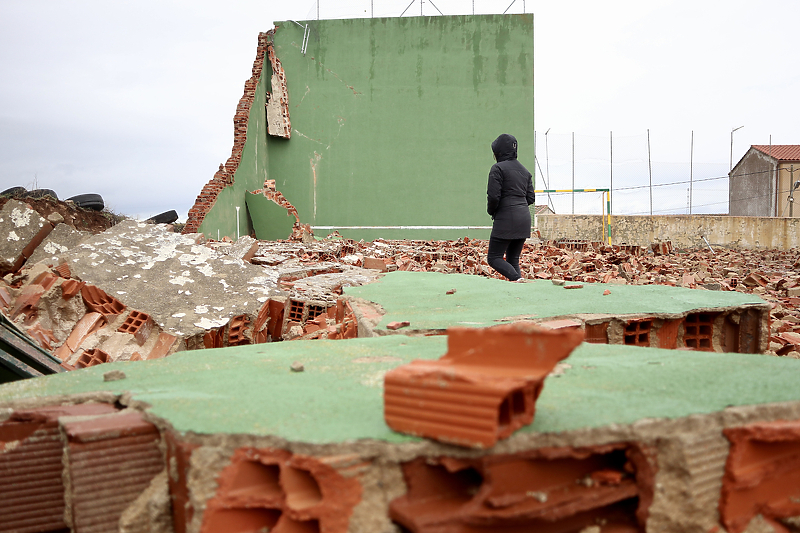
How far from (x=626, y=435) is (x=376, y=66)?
54.8ft

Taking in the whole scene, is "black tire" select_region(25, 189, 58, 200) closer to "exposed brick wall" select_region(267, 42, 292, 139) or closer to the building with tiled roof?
"exposed brick wall" select_region(267, 42, 292, 139)

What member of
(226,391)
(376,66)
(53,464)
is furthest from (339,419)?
(376,66)

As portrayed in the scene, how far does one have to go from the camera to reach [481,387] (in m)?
1.40

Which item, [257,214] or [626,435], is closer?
[626,435]

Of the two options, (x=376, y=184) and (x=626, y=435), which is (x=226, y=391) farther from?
(x=376, y=184)

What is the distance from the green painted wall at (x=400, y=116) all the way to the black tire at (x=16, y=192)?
711cm

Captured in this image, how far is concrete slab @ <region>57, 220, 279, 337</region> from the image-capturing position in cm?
528

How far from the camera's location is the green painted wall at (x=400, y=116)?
16.6 m

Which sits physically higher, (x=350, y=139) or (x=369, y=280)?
(x=350, y=139)

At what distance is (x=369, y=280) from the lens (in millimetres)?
6738

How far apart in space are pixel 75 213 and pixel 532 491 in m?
17.2

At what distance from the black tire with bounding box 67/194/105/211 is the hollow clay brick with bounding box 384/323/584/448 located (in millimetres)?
18362

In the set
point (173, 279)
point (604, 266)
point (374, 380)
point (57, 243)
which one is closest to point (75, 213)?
point (57, 243)

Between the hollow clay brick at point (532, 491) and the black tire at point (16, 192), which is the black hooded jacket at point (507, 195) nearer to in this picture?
the hollow clay brick at point (532, 491)
